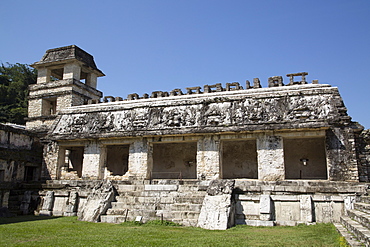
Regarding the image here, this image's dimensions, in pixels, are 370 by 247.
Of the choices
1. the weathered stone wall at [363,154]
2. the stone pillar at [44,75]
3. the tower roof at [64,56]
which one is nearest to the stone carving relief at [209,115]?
the weathered stone wall at [363,154]

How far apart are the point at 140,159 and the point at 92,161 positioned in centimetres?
239

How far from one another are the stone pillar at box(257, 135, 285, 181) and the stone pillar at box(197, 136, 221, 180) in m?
1.65

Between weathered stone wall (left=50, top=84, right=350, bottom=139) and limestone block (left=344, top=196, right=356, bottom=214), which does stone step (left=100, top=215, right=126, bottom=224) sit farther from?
limestone block (left=344, top=196, right=356, bottom=214)

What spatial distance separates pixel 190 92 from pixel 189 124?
15.7 ft

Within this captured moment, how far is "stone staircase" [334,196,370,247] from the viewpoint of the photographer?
584cm

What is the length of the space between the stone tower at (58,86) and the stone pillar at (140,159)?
780cm

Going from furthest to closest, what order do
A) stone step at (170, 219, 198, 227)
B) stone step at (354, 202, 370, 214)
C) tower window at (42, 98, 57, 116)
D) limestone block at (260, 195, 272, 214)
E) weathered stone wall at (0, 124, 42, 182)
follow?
1. tower window at (42, 98, 57, 116)
2. weathered stone wall at (0, 124, 42, 182)
3. limestone block at (260, 195, 272, 214)
4. stone step at (170, 219, 198, 227)
5. stone step at (354, 202, 370, 214)

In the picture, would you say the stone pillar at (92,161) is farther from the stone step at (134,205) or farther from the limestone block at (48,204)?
the stone step at (134,205)

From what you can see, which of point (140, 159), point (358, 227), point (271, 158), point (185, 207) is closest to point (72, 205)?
point (140, 159)

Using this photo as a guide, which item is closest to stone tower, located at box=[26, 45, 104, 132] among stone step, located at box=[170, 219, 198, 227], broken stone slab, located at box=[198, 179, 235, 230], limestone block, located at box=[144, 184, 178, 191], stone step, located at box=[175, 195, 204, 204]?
limestone block, located at box=[144, 184, 178, 191]

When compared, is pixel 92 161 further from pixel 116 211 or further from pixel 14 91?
pixel 14 91

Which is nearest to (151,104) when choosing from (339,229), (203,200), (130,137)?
(130,137)

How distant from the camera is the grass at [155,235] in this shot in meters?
6.89

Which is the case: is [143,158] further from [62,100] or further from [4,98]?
[4,98]
